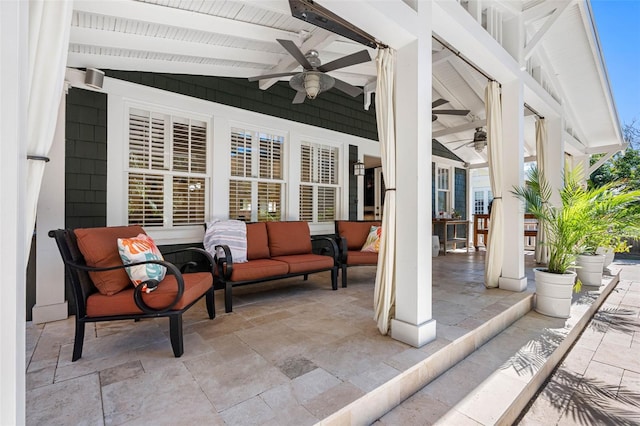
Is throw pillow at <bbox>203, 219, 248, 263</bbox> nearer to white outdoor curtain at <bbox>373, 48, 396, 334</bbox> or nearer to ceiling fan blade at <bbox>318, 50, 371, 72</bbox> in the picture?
white outdoor curtain at <bbox>373, 48, 396, 334</bbox>

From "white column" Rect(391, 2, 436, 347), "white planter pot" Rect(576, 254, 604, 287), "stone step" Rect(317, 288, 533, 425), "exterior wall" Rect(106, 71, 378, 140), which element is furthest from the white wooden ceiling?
"white planter pot" Rect(576, 254, 604, 287)

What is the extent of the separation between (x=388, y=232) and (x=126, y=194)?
3046mm

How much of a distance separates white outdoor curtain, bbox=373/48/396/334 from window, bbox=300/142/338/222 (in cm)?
286

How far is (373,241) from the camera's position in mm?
4742

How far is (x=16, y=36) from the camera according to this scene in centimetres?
97

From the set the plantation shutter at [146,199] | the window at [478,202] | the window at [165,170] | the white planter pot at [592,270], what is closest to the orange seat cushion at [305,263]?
the window at [165,170]

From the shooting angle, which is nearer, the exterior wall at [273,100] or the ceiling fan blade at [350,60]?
the ceiling fan blade at [350,60]

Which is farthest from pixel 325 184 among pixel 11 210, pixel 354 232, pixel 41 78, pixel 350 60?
pixel 11 210

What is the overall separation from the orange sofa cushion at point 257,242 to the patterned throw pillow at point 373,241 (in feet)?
5.21

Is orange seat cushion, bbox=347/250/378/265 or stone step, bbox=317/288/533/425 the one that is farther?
orange seat cushion, bbox=347/250/378/265

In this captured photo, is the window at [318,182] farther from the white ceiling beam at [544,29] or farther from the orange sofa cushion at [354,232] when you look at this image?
the white ceiling beam at [544,29]

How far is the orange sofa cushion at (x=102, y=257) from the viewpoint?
227 centimetres

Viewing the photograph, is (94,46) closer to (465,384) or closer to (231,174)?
(231,174)

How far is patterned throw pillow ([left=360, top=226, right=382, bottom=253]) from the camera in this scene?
464 centimetres
